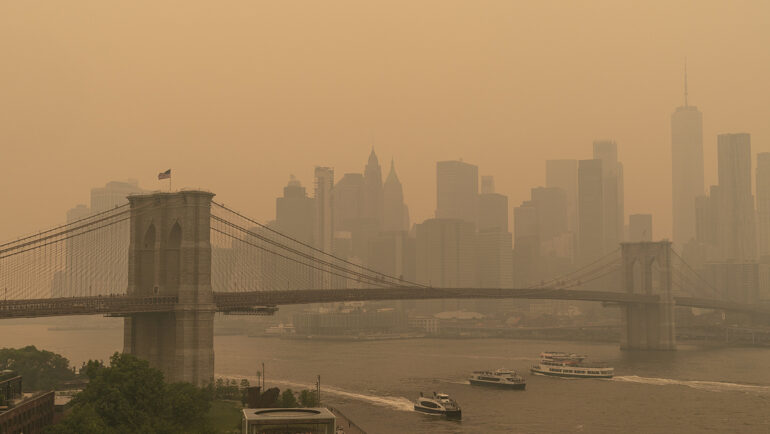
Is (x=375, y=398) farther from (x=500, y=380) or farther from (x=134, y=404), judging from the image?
(x=134, y=404)

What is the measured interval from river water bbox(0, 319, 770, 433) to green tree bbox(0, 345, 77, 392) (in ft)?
48.6

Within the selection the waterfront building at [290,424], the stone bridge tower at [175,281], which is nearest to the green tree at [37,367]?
the stone bridge tower at [175,281]

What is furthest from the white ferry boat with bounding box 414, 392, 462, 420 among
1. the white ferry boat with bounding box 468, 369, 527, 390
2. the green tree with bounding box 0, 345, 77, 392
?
the green tree with bounding box 0, 345, 77, 392

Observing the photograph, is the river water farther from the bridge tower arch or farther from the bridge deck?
the bridge deck

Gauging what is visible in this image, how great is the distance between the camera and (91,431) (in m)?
31.9

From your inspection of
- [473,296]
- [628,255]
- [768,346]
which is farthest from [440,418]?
[768,346]

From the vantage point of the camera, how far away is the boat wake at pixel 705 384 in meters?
65.1

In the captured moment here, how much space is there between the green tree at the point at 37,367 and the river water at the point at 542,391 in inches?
583

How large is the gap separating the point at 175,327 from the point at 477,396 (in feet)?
72.0

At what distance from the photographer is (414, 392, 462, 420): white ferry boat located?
171 ft

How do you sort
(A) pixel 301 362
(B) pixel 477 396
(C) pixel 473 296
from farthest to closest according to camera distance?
(A) pixel 301 362
(C) pixel 473 296
(B) pixel 477 396

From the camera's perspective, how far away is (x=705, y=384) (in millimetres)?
68250

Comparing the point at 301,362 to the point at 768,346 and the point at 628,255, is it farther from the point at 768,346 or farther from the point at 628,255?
the point at 768,346

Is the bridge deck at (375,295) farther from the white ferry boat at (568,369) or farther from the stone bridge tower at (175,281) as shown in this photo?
the white ferry boat at (568,369)
